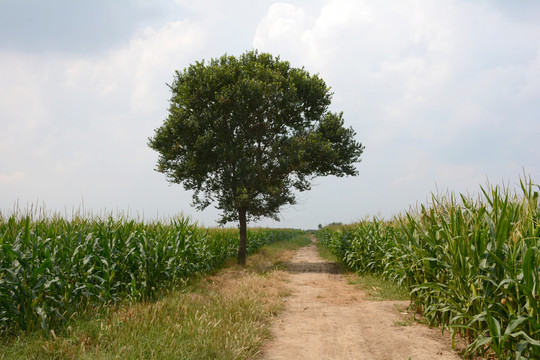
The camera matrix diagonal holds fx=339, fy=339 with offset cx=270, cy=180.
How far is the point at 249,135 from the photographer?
A: 1830cm

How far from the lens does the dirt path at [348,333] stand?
18.6ft

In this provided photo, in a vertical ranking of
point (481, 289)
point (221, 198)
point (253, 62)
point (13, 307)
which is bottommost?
point (13, 307)

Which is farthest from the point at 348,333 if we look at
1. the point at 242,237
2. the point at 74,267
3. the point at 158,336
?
the point at 242,237

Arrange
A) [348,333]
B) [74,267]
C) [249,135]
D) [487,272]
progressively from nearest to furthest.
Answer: [487,272]
[348,333]
[74,267]
[249,135]

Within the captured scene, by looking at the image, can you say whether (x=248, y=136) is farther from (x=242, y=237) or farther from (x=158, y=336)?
(x=158, y=336)

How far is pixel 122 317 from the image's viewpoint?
651 centimetres

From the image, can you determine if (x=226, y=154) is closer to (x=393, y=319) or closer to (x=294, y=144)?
(x=294, y=144)

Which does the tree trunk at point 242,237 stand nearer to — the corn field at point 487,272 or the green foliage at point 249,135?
the green foliage at point 249,135

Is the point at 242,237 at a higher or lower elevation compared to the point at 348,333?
higher

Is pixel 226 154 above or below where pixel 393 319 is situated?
above

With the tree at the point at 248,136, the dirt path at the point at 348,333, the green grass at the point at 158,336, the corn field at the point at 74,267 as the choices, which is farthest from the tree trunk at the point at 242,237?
the green grass at the point at 158,336

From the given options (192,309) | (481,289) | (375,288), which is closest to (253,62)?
(375,288)

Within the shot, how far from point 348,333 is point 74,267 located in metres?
6.04

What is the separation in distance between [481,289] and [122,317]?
20.8 feet
